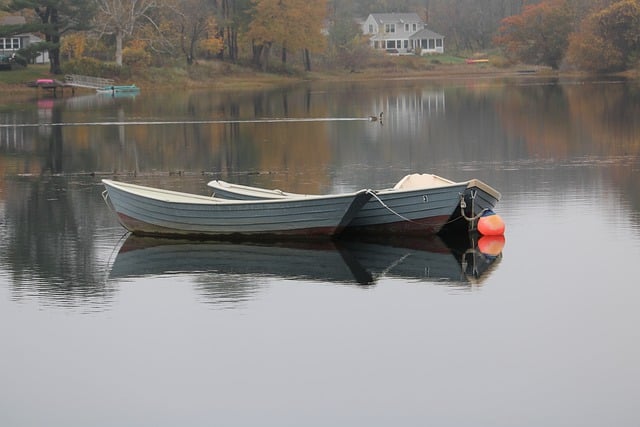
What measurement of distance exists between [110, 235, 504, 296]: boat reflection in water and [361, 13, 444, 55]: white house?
14115 centimetres

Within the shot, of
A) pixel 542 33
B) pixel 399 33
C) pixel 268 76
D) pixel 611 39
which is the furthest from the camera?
pixel 399 33

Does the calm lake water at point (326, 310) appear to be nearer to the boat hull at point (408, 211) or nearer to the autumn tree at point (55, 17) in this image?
the boat hull at point (408, 211)

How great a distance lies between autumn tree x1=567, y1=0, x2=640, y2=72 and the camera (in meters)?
115

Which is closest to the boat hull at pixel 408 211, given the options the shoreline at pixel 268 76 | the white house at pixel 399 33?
the shoreline at pixel 268 76

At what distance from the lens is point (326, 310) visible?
20969mm

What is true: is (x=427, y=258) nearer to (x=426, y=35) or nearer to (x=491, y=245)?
(x=491, y=245)

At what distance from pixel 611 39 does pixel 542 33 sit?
15318 mm

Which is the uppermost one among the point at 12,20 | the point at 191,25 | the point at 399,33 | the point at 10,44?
the point at 399,33

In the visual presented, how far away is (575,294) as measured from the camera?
71.3ft

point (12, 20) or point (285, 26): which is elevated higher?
point (12, 20)

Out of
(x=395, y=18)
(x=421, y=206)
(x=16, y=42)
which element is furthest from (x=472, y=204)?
(x=395, y=18)

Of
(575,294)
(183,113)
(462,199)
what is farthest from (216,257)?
(183,113)

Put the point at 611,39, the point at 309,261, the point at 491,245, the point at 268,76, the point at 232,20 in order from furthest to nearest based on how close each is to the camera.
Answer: the point at 268,76, the point at 232,20, the point at 611,39, the point at 491,245, the point at 309,261

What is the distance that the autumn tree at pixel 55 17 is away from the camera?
99125 mm
